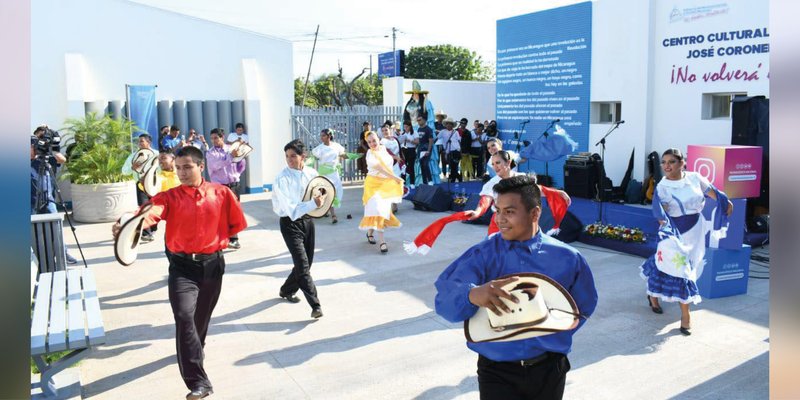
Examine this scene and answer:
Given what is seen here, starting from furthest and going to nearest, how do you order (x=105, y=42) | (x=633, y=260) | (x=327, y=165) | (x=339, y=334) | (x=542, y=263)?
(x=105, y=42)
(x=327, y=165)
(x=633, y=260)
(x=339, y=334)
(x=542, y=263)

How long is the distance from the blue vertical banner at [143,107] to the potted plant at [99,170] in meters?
1.18

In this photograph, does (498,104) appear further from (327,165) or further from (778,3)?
(778,3)

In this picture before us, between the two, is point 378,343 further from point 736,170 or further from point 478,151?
point 478,151

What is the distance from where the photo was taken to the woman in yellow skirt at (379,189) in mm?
10000

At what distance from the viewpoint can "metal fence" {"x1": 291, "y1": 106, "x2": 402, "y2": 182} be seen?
1789 centimetres

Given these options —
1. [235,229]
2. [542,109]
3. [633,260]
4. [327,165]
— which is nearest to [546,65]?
[542,109]

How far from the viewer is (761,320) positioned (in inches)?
260

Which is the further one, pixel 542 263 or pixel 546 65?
pixel 546 65

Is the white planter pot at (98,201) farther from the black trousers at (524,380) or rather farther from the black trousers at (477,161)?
the black trousers at (524,380)

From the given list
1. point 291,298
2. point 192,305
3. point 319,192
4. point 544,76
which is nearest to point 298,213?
point 319,192

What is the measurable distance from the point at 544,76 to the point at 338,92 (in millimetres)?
35106

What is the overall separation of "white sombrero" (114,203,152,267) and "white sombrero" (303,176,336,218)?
7.72 feet

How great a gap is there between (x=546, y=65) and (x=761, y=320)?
37.7 ft

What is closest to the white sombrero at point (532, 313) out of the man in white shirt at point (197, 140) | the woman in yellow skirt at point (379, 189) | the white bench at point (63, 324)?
the white bench at point (63, 324)
